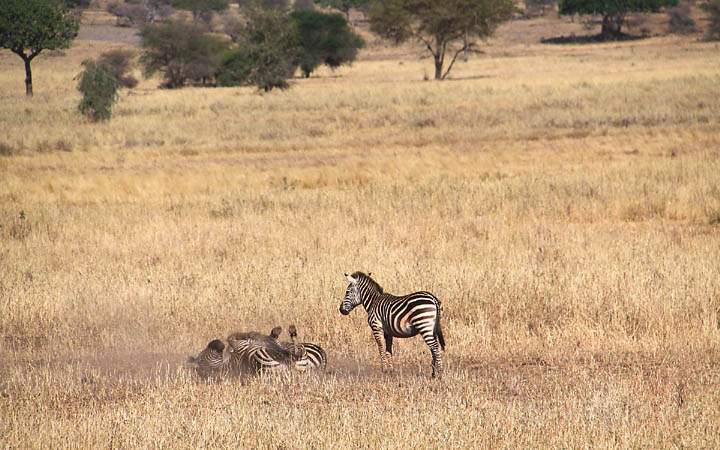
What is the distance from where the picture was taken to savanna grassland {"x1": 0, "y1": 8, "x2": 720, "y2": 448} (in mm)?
7332

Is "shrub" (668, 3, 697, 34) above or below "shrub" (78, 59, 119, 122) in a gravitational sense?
above

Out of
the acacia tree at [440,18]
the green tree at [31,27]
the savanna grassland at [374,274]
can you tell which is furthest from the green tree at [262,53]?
the savanna grassland at [374,274]

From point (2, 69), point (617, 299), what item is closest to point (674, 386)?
point (617, 299)

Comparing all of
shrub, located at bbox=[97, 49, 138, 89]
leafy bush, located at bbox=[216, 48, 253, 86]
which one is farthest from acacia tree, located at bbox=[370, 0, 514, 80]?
shrub, located at bbox=[97, 49, 138, 89]

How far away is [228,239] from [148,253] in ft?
4.78

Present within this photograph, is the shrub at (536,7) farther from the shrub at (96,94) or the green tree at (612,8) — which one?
the shrub at (96,94)

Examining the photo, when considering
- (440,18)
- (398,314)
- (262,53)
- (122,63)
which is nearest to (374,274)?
(398,314)

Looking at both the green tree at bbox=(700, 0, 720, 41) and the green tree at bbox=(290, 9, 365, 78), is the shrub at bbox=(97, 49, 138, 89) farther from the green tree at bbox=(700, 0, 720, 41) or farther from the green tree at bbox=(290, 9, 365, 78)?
the green tree at bbox=(700, 0, 720, 41)

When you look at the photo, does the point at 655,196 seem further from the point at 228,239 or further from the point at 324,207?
the point at 228,239

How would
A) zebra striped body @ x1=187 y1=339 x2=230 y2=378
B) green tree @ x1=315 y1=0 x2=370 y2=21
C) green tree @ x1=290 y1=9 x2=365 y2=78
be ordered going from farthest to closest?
green tree @ x1=315 y1=0 x2=370 y2=21 → green tree @ x1=290 y1=9 x2=365 y2=78 → zebra striped body @ x1=187 y1=339 x2=230 y2=378

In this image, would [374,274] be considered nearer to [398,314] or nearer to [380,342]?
[380,342]

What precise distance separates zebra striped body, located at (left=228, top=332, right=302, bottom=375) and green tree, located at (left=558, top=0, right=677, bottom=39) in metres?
94.2

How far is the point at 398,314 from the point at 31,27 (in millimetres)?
56640

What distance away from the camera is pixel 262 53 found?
188 feet
